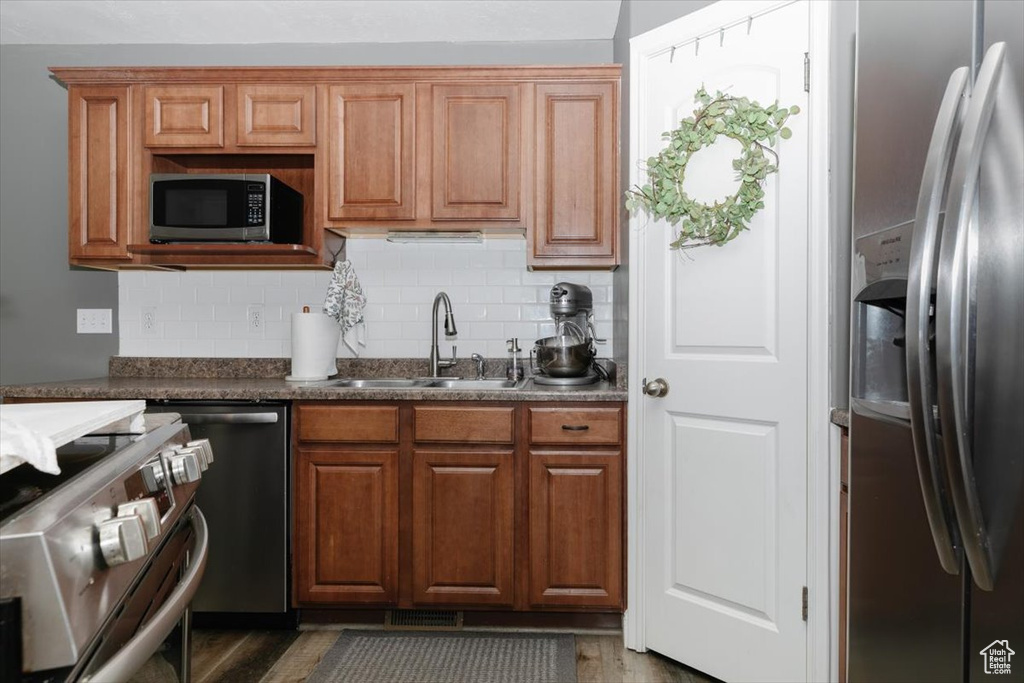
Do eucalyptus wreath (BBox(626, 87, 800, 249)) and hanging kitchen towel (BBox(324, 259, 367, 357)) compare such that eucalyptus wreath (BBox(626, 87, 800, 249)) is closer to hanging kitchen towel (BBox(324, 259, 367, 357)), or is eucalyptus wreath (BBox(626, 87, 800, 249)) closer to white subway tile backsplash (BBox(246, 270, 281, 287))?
hanging kitchen towel (BBox(324, 259, 367, 357))

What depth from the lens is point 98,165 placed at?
2.77 m

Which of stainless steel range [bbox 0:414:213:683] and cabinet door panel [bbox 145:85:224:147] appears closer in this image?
stainless steel range [bbox 0:414:213:683]

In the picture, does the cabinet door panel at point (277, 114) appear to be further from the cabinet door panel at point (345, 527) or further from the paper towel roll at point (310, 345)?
the cabinet door panel at point (345, 527)

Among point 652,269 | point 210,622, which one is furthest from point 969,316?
point 210,622

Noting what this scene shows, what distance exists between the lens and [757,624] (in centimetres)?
203

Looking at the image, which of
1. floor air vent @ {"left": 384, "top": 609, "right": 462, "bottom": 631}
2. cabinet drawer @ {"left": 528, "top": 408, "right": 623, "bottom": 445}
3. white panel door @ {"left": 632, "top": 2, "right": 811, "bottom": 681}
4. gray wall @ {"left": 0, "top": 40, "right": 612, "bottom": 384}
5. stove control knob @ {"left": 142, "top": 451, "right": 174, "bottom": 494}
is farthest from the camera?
gray wall @ {"left": 0, "top": 40, "right": 612, "bottom": 384}

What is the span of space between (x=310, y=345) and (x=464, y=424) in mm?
823

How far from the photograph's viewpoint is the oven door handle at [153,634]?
0.62 meters

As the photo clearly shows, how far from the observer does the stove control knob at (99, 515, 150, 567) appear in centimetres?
58

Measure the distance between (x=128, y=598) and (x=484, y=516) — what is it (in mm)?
1766

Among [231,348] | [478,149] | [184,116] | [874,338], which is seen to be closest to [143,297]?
[231,348]

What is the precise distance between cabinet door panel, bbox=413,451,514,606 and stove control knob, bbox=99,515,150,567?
1.82m

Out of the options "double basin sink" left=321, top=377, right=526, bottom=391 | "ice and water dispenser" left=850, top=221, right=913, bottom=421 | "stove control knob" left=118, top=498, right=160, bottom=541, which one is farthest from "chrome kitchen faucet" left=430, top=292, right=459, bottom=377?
"stove control knob" left=118, top=498, right=160, bottom=541

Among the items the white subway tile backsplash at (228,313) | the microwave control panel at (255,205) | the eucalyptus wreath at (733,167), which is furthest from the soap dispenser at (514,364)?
the white subway tile backsplash at (228,313)
